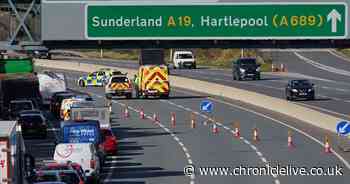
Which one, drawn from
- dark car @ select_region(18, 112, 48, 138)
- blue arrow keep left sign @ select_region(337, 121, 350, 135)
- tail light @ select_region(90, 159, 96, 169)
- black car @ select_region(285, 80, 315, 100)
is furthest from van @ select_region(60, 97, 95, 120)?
tail light @ select_region(90, 159, 96, 169)

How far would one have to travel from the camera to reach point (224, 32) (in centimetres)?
3622

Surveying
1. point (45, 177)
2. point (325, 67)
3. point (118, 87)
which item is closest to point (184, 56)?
point (325, 67)

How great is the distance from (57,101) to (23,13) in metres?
39.4

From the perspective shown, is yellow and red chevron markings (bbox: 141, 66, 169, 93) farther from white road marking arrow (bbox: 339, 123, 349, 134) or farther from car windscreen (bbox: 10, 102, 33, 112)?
white road marking arrow (bbox: 339, 123, 349, 134)

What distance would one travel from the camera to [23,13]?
117 feet

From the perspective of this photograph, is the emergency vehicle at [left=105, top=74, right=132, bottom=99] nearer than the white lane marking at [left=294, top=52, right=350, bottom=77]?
Yes

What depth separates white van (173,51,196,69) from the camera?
124 meters

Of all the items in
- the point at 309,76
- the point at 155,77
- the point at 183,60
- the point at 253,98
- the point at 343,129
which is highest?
the point at 183,60

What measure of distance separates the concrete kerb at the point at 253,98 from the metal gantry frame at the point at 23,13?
26.1m

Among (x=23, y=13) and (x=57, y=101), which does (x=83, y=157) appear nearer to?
(x=23, y=13)

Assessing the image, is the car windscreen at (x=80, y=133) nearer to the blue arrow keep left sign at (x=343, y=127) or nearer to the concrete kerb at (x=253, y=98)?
the blue arrow keep left sign at (x=343, y=127)

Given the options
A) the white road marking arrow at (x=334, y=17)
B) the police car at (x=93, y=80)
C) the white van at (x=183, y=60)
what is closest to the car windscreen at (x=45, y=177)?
the white road marking arrow at (x=334, y=17)

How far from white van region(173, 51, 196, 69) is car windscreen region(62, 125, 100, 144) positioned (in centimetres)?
7329

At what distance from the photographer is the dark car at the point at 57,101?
74.3 meters
